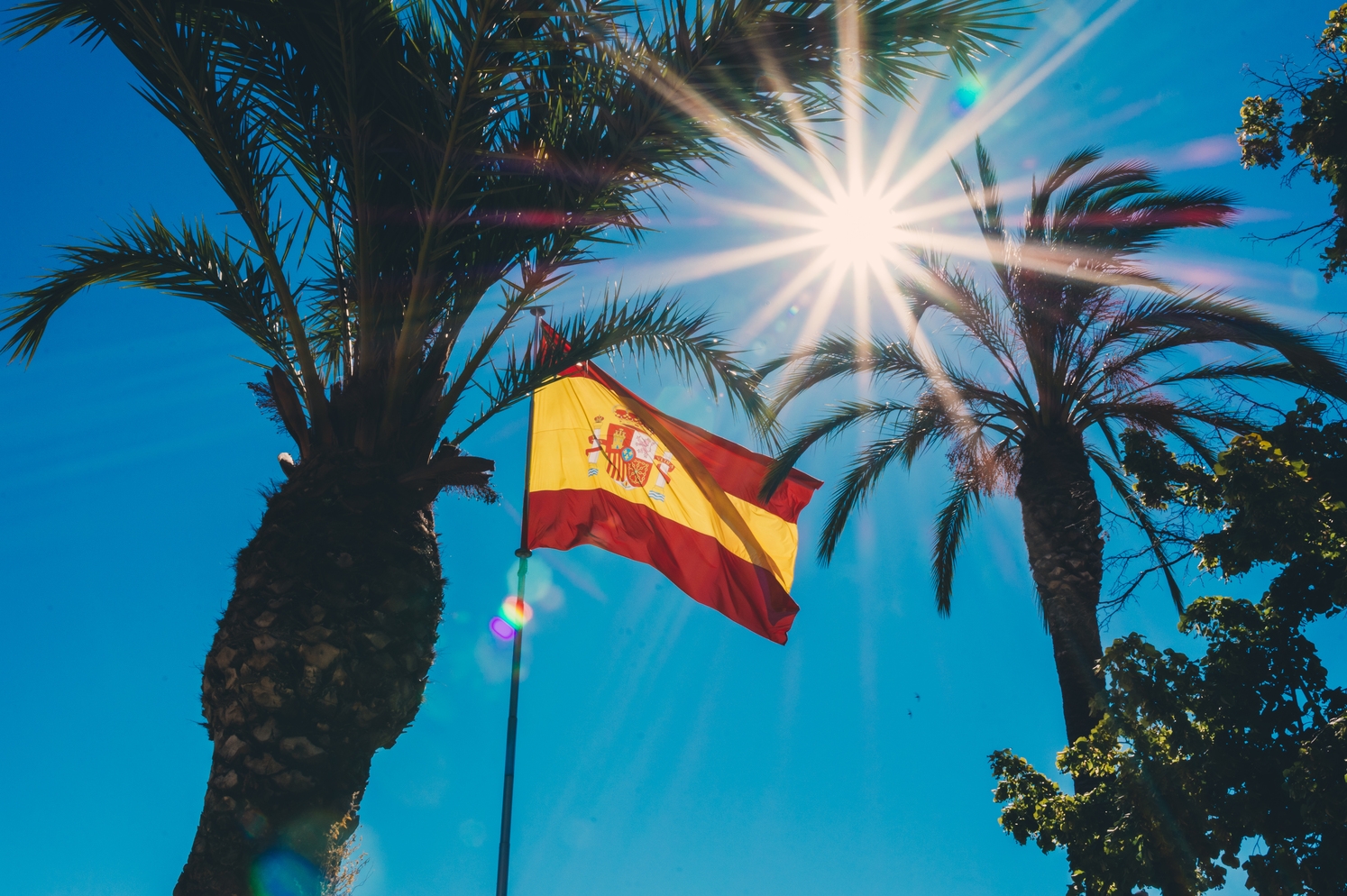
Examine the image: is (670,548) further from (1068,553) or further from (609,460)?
(1068,553)

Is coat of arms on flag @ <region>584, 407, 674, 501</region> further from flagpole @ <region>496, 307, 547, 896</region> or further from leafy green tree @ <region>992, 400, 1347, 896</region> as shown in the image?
leafy green tree @ <region>992, 400, 1347, 896</region>

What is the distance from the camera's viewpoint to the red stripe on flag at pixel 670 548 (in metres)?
9.26

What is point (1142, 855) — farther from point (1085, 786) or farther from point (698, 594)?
point (698, 594)

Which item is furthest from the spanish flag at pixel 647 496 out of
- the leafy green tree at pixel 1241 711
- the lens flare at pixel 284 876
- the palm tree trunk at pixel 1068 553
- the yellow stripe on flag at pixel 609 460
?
the lens flare at pixel 284 876

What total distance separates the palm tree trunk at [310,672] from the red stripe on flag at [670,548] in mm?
3676

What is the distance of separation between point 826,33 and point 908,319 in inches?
222

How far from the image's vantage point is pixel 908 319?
1031 centimetres

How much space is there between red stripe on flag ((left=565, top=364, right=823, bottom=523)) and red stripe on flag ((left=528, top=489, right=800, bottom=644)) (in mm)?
747

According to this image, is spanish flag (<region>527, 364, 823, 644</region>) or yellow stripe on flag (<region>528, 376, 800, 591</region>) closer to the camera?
spanish flag (<region>527, 364, 823, 644</region>)

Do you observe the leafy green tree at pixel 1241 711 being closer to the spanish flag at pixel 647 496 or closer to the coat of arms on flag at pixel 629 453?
the spanish flag at pixel 647 496

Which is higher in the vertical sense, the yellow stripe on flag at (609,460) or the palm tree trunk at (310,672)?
the yellow stripe on flag at (609,460)

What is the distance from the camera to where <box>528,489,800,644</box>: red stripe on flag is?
30.4 feet

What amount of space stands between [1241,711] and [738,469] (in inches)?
214

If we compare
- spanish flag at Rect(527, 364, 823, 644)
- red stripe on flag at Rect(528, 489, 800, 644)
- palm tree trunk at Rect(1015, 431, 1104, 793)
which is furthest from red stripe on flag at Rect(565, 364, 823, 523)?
palm tree trunk at Rect(1015, 431, 1104, 793)
